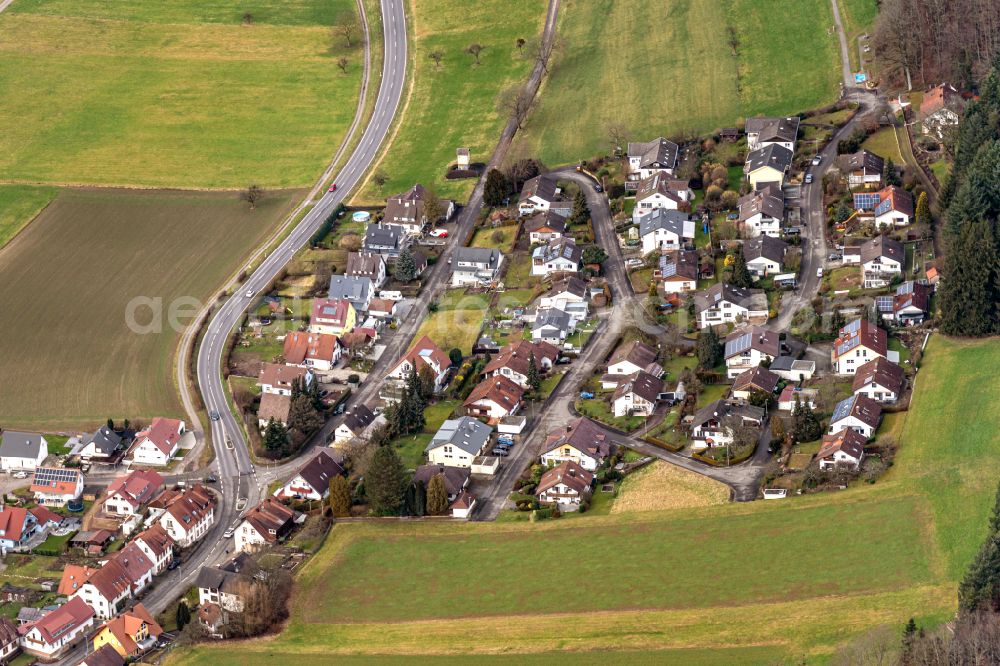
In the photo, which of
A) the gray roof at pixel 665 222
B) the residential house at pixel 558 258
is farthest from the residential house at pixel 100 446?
the gray roof at pixel 665 222

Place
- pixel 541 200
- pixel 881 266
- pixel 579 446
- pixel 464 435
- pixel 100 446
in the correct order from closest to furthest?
1. pixel 579 446
2. pixel 464 435
3. pixel 100 446
4. pixel 881 266
5. pixel 541 200

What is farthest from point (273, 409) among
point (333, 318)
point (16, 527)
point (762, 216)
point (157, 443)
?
point (762, 216)

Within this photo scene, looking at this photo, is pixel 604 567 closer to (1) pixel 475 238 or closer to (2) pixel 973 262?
(2) pixel 973 262

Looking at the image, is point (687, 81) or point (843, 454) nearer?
point (843, 454)

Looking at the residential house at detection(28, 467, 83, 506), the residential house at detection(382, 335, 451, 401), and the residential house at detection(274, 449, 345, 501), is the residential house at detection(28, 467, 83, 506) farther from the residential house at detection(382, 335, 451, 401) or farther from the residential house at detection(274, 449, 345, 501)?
the residential house at detection(382, 335, 451, 401)

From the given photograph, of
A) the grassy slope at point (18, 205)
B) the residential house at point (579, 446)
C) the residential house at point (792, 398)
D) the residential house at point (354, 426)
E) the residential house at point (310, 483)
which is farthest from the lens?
the grassy slope at point (18, 205)

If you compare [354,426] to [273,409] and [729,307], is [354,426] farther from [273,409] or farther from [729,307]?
[729,307]

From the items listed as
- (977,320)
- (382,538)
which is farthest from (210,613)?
(977,320)

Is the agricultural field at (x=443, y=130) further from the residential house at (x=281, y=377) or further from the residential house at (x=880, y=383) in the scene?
the residential house at (x=880, y=383)
